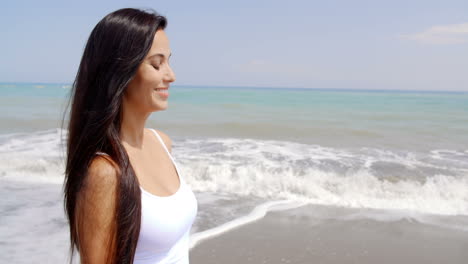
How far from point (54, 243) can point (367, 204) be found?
15.4 ft

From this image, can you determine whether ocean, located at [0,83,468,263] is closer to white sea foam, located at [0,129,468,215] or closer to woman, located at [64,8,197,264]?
white sea foam, located at [0,129,468,215]

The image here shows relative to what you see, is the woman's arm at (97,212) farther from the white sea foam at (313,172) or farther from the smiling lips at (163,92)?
the white sea foam at (313,172)

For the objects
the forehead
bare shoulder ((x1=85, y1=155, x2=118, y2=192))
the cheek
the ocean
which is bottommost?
the ocean

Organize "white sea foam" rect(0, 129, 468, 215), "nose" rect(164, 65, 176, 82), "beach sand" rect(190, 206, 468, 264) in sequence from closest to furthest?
"nose" rect(164, 65, 176, 82) → "beach sand" rect(190, 206, 468, 264) → "white sea foam" rect(0, 129, 468, 215)

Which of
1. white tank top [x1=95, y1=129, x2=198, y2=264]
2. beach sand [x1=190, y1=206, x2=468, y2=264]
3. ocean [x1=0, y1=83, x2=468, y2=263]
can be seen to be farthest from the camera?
ocean [x1=0, y1=83, x2=468, y2=263]

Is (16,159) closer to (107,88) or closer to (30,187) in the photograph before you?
(30,187)

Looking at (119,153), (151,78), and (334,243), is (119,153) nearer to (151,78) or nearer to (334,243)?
(151,78)

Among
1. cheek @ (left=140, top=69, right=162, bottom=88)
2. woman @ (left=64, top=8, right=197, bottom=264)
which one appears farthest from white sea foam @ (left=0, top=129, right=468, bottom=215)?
cheek @ (left=140, top=69, right=162, bottom=88)

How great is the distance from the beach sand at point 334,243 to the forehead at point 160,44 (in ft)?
10.9

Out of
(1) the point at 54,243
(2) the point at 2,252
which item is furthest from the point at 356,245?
(2) the point at 2,252

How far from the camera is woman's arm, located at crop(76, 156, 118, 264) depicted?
122cm

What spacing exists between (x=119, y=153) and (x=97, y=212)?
206 millimetres

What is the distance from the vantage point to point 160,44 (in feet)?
4.73

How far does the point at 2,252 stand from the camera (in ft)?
14.7
